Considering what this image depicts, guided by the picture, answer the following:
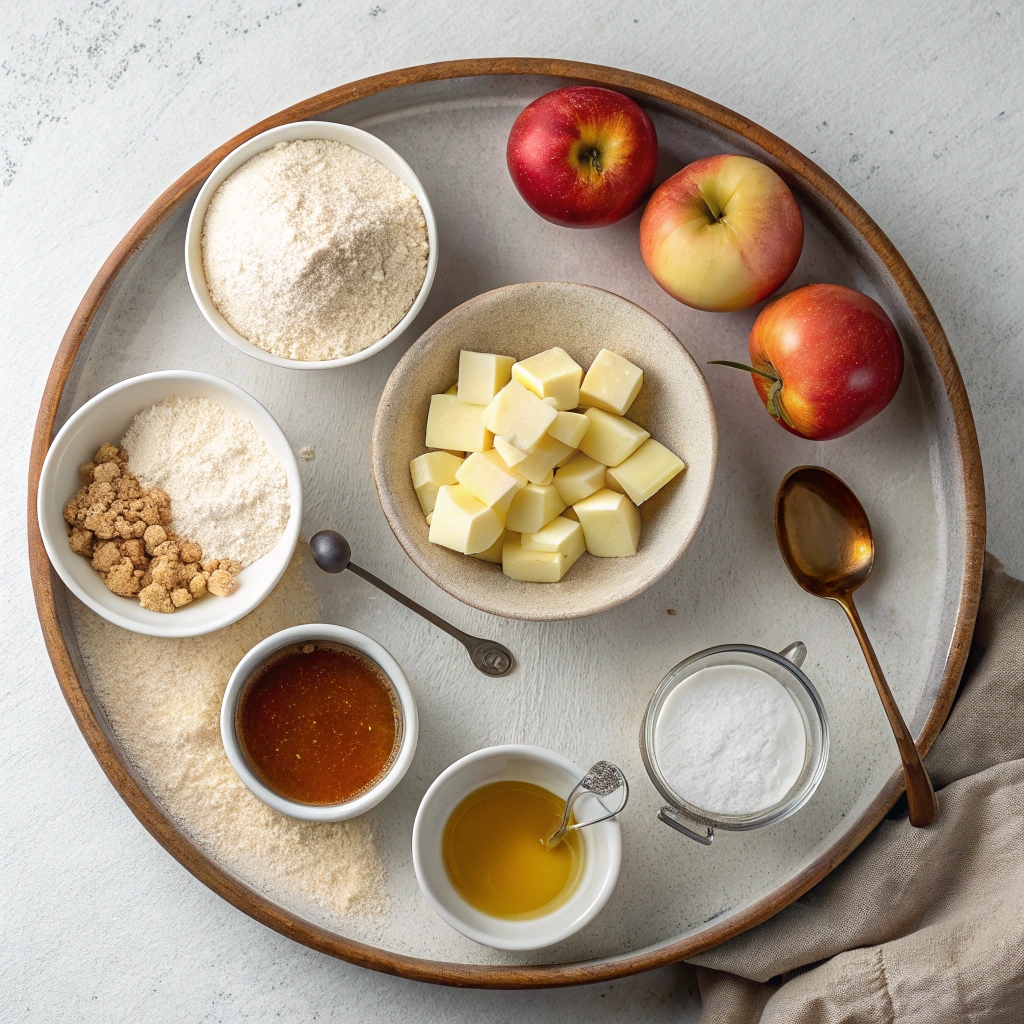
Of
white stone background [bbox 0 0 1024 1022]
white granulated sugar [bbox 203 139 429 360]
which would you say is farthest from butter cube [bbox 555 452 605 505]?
white stone background [bbox 0 0 1024 1022]

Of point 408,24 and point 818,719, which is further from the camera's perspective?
point 408,24

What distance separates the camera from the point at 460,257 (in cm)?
145

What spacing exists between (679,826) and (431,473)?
2.19 feet

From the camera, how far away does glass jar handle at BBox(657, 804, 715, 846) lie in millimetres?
1327

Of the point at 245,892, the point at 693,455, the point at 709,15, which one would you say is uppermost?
the point at 709,15

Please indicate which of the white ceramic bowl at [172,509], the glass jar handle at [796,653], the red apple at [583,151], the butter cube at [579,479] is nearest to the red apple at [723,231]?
the red apple at [583,151]

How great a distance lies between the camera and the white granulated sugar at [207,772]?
1.38m

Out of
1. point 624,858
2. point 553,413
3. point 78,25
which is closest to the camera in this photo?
point 553,413

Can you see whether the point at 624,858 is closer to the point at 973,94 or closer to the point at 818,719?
the point at 818,719

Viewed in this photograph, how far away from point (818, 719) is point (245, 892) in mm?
930

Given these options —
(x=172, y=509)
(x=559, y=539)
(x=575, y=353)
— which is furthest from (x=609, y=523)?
(x=172, y=509)

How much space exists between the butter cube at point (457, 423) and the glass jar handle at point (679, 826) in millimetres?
630

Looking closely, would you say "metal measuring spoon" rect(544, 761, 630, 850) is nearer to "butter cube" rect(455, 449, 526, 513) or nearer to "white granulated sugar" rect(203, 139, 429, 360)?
"butter cube" rect(455, 449, 526, 513)

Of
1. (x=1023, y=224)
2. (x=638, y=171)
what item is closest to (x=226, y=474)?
(x=638, y=171)
